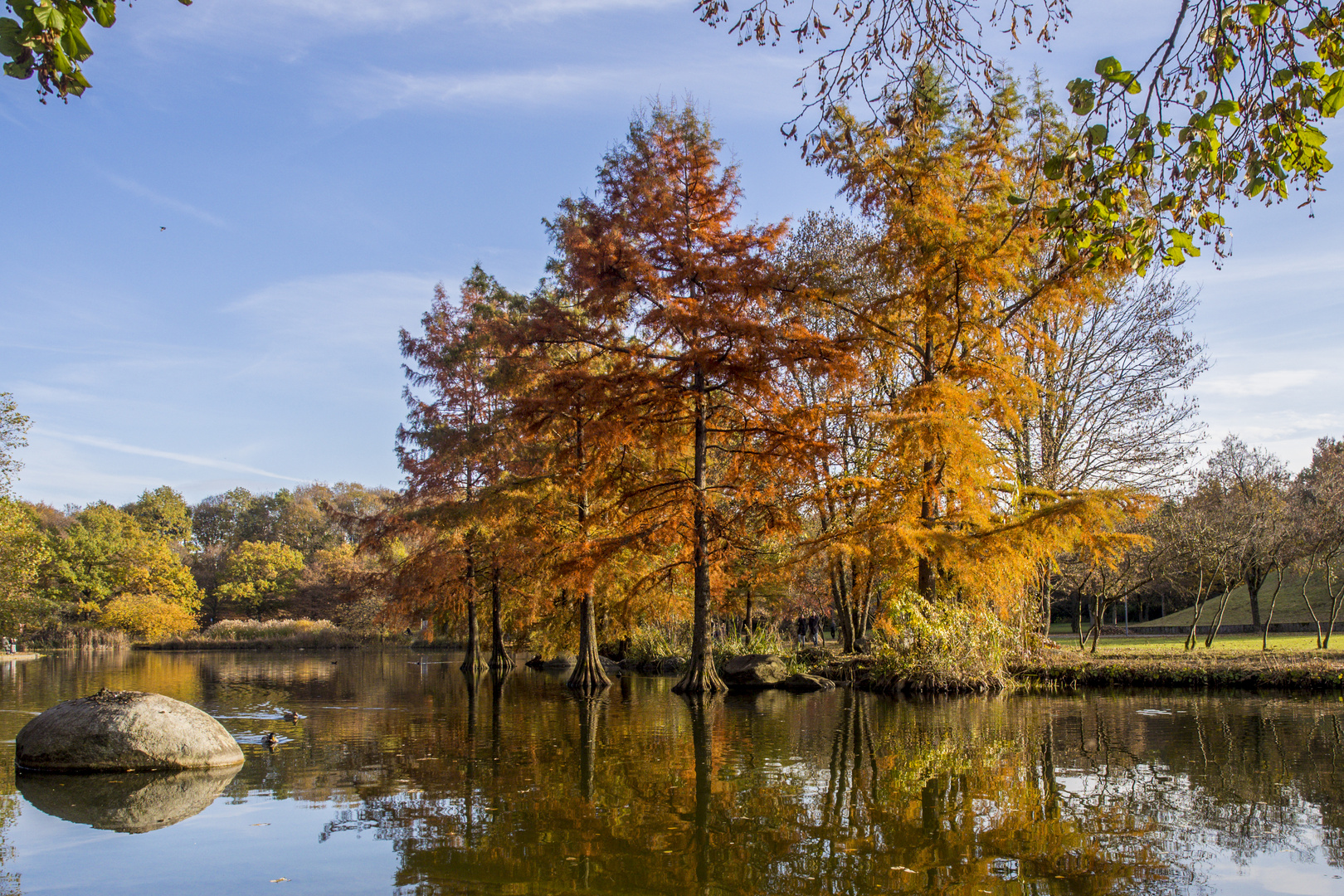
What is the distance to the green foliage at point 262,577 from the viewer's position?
56.9 m

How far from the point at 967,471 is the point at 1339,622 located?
114ft

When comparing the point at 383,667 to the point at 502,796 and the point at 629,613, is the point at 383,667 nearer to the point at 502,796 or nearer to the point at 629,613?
the point at 629,613

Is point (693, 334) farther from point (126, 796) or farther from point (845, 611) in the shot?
point (126, 796)

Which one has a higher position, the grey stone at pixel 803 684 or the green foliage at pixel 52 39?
the green foliage at pixel 52 39

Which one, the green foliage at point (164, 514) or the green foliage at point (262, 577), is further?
the green foliage at point (164, 514)

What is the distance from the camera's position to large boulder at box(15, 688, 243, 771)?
25.4 feet

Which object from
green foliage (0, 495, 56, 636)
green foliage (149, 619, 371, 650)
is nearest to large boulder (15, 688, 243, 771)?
green foliage (0, 495, 56, 636)

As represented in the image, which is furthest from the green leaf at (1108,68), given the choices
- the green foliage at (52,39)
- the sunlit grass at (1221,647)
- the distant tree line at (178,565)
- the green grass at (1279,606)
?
the green grass at (1279,606)

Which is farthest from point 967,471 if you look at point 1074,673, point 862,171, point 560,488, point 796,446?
point 560,488

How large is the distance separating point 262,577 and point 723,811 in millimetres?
59603

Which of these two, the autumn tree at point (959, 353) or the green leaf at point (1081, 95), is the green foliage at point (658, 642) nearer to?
the autumn tree at point (959, 353)

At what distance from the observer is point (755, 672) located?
727 inches

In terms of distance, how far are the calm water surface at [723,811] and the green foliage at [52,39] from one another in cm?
381

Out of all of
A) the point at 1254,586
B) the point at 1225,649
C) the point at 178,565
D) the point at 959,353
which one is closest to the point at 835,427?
the point at 959,353
